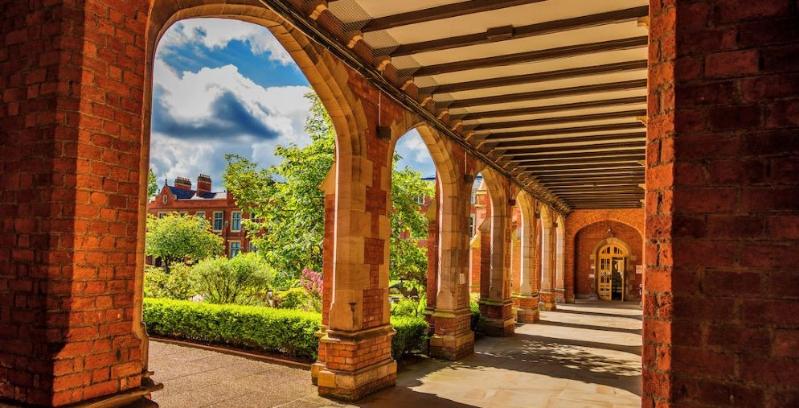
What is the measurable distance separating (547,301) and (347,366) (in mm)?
15866

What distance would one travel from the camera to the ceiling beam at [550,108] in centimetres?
809

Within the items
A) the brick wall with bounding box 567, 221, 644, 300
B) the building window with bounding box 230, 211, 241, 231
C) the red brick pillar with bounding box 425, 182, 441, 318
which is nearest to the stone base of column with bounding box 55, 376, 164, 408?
the red brick pillar with bounding box 425, 182, 441, 318

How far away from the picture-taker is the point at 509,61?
21.8 ft

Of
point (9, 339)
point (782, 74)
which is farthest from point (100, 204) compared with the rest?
point (782, 74)

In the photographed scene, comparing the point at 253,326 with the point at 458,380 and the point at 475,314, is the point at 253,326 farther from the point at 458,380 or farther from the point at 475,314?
the point at 475,314

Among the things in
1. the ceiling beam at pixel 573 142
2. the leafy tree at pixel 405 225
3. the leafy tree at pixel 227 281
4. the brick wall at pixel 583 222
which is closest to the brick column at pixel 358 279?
the ceiling beam at pixel 573 142

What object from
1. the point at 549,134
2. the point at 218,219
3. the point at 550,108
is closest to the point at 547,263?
the point at 549,134

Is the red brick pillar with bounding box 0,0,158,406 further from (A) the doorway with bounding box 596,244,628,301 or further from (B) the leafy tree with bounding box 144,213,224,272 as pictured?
(B) the leafy tree with bounding box 144,213,224,272

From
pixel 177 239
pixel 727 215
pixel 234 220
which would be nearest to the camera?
pixel 727 215

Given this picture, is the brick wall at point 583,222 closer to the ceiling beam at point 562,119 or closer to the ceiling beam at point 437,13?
the ceiling beam at point 562,119

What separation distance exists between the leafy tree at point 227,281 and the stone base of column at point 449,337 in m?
4.36

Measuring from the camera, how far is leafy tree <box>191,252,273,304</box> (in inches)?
468

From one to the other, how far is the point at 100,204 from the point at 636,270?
27546 mm

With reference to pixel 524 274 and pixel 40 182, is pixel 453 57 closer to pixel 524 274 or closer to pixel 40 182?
pixel 40 182
